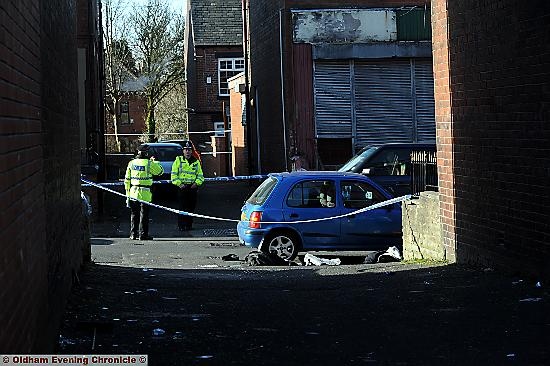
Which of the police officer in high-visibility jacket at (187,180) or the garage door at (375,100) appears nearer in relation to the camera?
the police officer in high-visibility jacket at (187,180)

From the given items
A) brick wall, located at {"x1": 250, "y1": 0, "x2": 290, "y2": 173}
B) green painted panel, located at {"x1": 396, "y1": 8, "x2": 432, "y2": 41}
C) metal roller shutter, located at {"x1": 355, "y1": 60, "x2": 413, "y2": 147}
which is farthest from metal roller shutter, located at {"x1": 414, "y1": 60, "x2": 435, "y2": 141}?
brick wall, located at {"x1": 250, "y1": 0, "x2": 290, "y2": 173}

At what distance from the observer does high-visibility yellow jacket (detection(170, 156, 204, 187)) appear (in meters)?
23.0

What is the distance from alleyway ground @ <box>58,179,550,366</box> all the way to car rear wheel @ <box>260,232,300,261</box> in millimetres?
1935

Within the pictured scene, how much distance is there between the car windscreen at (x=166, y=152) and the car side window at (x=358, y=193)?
1650cm

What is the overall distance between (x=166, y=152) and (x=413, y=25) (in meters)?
9.60

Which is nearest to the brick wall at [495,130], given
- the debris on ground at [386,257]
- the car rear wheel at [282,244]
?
the debris on ground at [386,257]

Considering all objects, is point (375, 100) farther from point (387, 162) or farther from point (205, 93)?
point (205, 93)

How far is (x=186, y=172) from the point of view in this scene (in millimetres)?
23109

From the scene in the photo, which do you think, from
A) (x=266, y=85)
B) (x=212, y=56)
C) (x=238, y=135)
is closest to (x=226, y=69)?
(x=212, y=56)

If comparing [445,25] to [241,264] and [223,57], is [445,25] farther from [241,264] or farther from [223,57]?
[223,57]

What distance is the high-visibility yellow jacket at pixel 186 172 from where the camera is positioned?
2295 cm

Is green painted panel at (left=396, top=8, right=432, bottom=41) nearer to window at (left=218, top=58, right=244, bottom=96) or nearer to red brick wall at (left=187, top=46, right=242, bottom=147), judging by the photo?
red brick wall at (left=187, top=46, right=242, bottom=147)

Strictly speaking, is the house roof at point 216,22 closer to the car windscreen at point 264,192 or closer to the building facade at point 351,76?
the building facade at point 351,76

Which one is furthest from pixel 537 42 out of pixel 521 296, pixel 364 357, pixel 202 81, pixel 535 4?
pixel 202 81
